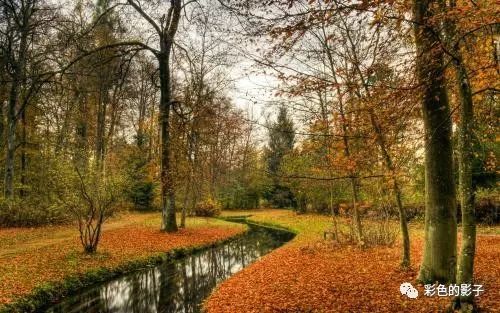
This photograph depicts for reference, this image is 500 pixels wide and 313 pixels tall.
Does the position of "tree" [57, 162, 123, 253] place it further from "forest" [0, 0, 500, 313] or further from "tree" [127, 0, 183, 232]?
"tree" [127, 0, 183, 232]

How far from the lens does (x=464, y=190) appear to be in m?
5.14

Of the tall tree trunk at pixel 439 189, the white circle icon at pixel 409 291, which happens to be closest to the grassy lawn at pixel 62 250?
the white circle icon at pixel 409 291

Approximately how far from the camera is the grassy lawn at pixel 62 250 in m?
9.61

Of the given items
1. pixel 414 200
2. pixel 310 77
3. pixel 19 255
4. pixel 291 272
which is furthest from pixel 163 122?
pixel 414 200

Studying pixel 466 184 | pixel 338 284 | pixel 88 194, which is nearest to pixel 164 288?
pixel 88 194

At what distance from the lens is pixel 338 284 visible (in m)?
8.38

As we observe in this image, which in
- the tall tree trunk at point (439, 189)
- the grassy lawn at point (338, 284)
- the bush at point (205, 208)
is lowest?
→ the grassy lawn at point (338, 284)

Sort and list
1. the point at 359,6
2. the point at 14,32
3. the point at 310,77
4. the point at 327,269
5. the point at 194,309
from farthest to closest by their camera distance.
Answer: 1. the point at 14,32
2. the point at 327,269
3. the point at 194,309
4. the point at 310,77
5. the point at 359,6

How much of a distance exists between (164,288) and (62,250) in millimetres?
4753

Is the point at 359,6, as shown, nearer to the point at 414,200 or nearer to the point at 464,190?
the point at 464,190

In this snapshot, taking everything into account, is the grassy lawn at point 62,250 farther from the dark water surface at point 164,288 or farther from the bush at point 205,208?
the bush at point 205,208

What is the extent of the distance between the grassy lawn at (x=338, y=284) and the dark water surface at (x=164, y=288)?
38.8 inches

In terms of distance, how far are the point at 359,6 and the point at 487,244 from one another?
11.5m

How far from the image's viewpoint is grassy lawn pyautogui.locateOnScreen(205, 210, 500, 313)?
661 cm
